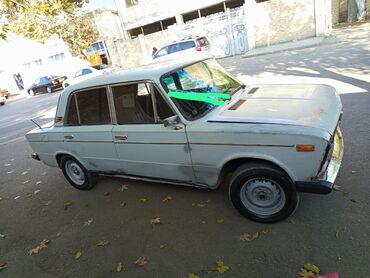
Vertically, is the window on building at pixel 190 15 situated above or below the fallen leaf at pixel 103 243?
above

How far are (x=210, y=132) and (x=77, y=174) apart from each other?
2.93 metres

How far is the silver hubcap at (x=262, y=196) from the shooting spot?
3.22m

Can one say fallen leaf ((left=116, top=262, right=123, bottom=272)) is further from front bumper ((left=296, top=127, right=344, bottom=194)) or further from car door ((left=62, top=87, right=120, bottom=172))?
front bumper ((left=296, top=127, right=344, bottom=194))

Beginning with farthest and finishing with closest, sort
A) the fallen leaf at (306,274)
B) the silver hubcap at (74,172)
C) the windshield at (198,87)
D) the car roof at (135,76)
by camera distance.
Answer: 1. the silver hubcap at (74,172)
2. the car roof at (135,76)
3. the windshield at (198,87)
4. the fallen leaf at (306,274)

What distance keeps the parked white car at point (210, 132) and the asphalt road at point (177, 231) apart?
0.34 metres

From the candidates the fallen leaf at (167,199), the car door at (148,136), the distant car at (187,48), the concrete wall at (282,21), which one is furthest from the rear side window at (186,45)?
the fallen leaf at (167,199)

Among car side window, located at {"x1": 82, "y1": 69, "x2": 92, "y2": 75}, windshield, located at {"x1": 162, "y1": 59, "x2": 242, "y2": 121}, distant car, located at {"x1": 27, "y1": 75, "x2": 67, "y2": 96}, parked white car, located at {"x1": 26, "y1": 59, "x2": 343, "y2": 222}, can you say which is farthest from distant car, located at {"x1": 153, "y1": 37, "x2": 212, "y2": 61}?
parked white car, located at {"x1": 26, "y1": 59, "x2": 343, "y2": 222}

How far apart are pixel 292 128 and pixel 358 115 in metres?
3.73

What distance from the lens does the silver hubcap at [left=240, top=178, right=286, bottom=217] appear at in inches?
127

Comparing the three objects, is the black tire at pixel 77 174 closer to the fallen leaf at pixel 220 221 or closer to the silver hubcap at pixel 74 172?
the silver hubcap at pixel 74 172

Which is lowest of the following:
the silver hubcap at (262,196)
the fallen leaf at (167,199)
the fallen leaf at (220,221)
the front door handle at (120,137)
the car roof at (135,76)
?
the fallen leaf at (220,221)

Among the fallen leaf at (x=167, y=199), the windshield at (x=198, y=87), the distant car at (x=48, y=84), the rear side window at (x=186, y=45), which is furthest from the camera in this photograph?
the distant car at (x=48, y=84)

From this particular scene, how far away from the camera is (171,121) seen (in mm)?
3283

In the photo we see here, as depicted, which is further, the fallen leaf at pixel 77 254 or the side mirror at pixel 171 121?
the fallen leaf at pixel 77 254
